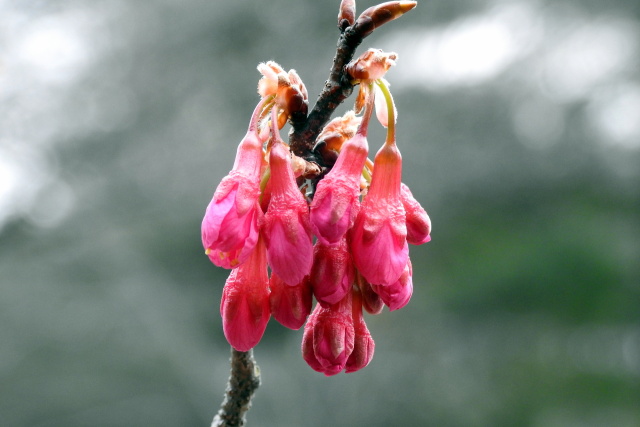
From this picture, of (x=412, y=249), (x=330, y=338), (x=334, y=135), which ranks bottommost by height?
(x=330, y=338)

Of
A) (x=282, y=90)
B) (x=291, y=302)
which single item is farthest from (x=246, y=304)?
(x=282, y=90)

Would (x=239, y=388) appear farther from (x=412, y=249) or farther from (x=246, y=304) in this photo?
(x=412, y=249)

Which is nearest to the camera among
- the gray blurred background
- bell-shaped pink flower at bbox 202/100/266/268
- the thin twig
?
bell-shaped pink flower at bbox 202/100/266/268

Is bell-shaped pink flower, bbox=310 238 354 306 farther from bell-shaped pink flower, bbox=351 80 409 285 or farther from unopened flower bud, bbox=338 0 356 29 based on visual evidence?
unopened flower bud, bbox=338 0 356 29

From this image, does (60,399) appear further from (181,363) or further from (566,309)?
(566,309)

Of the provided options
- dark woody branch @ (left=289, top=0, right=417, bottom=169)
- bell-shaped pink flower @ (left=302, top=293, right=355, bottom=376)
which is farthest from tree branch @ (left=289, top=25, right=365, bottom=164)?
bell-shaped pink flower @ (left=302, top=293, right=355, bottom=376)

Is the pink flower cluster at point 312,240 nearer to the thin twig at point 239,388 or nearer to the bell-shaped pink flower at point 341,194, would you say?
the bell-shaped pink flower at point 341,194

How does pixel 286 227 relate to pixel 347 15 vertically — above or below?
below

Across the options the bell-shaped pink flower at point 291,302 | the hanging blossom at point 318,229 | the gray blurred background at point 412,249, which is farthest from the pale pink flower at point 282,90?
the gray blurred background at point 412,249

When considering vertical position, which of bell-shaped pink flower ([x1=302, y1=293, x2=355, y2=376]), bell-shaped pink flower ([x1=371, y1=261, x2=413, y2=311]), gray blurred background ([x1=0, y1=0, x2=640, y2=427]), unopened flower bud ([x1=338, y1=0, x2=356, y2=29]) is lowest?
bell-shaped pink flower ([x1=302, y1=293, x2=355, y2=376])
